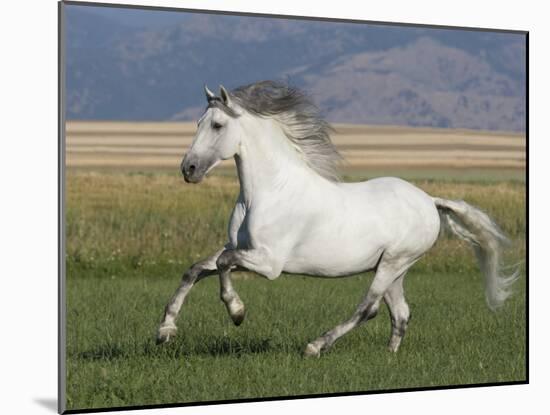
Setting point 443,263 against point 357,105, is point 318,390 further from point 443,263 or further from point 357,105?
point 443,263

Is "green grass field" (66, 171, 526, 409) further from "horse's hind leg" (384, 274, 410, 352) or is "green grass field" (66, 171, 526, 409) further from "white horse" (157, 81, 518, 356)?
"white horse" (157, 81, 518, 356)

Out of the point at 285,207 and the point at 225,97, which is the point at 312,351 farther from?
the point at 225,97

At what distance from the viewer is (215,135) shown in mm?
9461

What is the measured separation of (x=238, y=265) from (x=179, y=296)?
1.53 feet

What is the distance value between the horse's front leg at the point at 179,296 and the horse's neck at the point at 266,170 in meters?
0.50

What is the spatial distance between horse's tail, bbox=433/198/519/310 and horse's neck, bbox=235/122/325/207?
1.31m

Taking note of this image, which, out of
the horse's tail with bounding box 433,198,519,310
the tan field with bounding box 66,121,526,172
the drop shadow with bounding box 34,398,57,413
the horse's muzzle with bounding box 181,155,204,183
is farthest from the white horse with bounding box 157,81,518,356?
the tan field with bounding box 66,121,526,172

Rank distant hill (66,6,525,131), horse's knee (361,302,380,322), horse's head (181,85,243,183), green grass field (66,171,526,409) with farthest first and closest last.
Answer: distant hill (66,6,525,131), horse's knee (361,302,380,322), green grass field (66,171,526,409), horse's head (181,85,243,183)

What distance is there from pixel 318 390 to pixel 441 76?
334 cm

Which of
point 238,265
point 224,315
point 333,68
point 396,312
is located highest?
point 333,68

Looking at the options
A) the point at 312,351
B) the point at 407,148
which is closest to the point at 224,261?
the point at 312,351

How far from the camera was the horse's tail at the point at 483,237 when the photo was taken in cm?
1045

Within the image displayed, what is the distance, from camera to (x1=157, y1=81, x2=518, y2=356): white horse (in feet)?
31.0

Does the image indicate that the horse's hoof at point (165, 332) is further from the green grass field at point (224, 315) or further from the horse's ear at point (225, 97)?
the horse's ear at point (225, 97)
